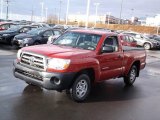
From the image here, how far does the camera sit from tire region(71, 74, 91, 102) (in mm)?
7516

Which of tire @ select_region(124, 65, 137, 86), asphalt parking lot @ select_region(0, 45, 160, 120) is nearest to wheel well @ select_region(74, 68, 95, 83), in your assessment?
asphalt parking lot @ select_region(0, 45, 160, 120)

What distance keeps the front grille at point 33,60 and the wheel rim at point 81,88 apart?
1.03 metres

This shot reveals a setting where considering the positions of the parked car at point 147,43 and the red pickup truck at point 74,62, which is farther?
the parked car at point 147,43

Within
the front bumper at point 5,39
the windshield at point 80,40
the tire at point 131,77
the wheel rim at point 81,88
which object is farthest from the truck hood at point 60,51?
the front bumper at point 5,39

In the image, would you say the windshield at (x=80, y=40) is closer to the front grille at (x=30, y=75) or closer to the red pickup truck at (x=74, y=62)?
the red pickup truck at (x=74, y=62)

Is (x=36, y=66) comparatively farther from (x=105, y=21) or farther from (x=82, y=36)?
(x=105, y=21)

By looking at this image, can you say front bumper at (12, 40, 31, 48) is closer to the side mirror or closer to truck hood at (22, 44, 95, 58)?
the side mirror

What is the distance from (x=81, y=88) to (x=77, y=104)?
473 millimetres

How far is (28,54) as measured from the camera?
7.62m

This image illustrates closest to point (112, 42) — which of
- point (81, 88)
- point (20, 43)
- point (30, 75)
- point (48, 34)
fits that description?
point (81, 88)

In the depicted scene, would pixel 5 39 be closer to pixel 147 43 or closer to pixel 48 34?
pixel 48 34

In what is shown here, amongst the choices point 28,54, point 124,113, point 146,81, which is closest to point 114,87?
point 146,81

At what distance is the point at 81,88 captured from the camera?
7801 millimetres

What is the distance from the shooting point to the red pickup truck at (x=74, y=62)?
7176 millimetres
